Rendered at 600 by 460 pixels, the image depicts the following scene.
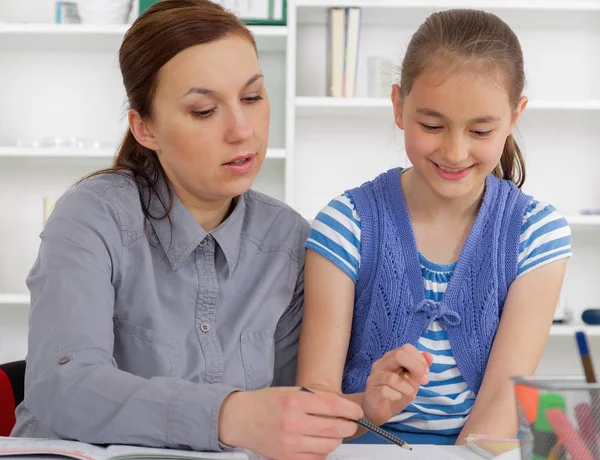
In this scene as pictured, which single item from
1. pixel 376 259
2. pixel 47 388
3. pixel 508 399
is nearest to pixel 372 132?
pixel 376 259

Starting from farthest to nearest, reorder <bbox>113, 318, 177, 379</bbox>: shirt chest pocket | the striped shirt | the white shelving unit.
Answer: the white shelving unit → the striped shirt → <bbox>113, 318, 177, 379</bbox>: shirt chest pocket

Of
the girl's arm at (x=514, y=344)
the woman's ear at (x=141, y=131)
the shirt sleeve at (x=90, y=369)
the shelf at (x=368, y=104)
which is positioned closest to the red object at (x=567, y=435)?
the shirt sleeve at (x=90, y=369)

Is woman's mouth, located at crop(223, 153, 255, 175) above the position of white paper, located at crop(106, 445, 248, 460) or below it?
above

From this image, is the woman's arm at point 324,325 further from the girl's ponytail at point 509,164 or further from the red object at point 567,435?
the red object at point 567,435

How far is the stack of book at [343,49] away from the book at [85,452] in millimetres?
2194

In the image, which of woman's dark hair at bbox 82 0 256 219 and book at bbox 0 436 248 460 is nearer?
book at bbox 0 436 248 460

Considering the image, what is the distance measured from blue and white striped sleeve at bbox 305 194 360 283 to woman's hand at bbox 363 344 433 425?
10.9 inches

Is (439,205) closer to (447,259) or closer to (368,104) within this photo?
(447,259)

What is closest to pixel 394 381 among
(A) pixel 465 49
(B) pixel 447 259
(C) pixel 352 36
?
(B) pixel 447 259

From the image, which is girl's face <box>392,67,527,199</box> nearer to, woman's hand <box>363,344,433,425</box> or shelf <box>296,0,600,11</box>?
woman's hand <box>363,344,433,425</box>

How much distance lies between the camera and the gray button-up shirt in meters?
0.94

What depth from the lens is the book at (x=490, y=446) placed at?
99 centimetres

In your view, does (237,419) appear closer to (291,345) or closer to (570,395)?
(570,395)

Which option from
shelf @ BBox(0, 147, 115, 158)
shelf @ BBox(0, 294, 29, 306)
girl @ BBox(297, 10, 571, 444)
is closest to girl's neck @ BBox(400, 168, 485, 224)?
girl @ BBox(297, 10, 571, 444)
